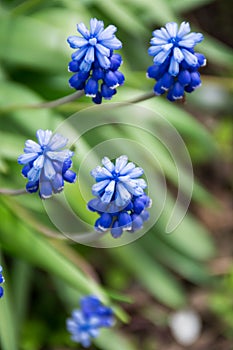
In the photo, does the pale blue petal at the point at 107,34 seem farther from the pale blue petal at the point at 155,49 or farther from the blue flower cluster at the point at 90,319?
the blue flower cluster at the point at 90,319

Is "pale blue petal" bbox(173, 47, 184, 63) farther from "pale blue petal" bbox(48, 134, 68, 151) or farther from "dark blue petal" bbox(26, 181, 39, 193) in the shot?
"dark blue petal" bbox(26, 181, 39, 193)

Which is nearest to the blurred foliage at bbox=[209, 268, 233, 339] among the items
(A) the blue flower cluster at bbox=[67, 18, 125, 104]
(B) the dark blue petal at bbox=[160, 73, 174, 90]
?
(B) the dark blue petal at bbox=[160, 73, 174, 90]

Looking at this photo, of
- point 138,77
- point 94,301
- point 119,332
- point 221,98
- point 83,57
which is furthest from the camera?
point 221,98

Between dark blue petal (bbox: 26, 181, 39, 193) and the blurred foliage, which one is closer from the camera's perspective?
dark blue petal (bbox: 26, 181, 39, 193)

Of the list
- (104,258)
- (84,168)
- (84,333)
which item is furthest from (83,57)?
(104,258)

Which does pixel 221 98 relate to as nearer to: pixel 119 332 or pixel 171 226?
pixel 171 226

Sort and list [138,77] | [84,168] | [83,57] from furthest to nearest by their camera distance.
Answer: [138,77]
[84,168]
[83,57]

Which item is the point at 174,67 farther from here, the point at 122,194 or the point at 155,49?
the point at 122,194
